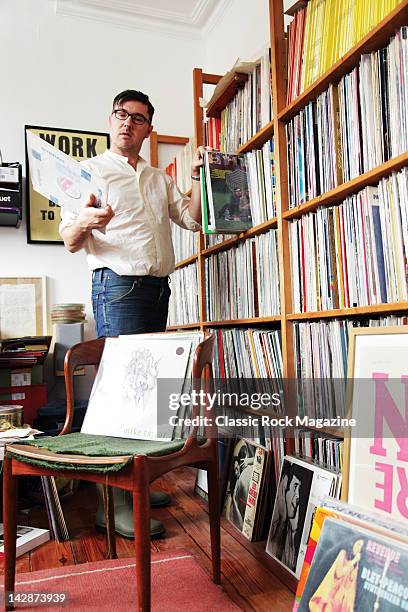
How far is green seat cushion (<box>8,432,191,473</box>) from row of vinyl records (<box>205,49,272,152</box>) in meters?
1.18

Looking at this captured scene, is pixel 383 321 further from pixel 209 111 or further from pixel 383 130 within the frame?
pixel 209 111

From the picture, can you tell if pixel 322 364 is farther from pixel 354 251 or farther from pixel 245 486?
pixel 245 486

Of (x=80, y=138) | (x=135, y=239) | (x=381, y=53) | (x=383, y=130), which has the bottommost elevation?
(x=135, y=239)

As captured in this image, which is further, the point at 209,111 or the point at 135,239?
the point at 209,111

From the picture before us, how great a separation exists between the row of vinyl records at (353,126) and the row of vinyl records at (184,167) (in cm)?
107

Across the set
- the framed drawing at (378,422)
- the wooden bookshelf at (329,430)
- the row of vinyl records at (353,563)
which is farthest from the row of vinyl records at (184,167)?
the row of vinyl records at (353,563)

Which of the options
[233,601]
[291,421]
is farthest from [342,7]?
[233,601]

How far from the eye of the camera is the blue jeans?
187 centimetres

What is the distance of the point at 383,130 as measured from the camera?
1.28m

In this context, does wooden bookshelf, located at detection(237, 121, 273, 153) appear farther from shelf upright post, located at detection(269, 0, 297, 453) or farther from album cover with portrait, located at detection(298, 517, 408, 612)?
album cover with portrait, located at detection(298, 517, 408, 612)

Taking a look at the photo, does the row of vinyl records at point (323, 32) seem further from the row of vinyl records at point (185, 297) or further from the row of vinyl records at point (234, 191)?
the row of vinyl records at point (185, 297)

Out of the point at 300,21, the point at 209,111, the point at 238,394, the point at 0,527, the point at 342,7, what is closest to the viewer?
the point at 342,7

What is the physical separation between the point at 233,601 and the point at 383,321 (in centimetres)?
81

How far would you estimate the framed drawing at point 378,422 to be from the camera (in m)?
1.03
